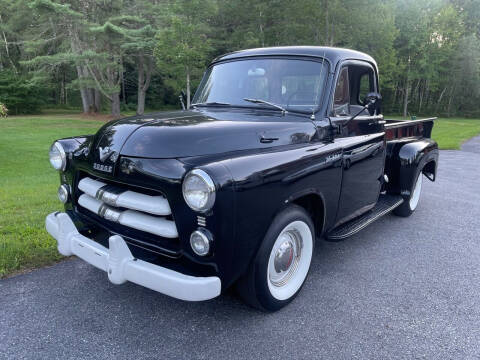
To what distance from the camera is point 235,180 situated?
2260 mm

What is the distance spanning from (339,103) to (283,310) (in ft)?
Result: 6.48

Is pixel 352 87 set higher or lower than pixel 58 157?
higher

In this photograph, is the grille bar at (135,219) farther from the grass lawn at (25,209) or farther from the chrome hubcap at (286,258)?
the grass lawn at (25,209)

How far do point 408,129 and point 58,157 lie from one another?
4498 mm

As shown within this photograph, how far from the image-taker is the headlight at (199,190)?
2.14 meters

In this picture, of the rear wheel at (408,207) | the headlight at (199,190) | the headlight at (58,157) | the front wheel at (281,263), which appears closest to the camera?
the headlight at (199,190)

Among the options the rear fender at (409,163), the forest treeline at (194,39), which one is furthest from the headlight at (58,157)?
the forest treeline at (194,39)

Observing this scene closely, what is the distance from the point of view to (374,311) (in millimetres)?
2900

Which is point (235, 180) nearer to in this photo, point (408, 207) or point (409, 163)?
point (409, 163)

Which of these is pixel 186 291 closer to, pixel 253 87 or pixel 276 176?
pixel 276 176

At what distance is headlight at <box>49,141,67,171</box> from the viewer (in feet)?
10.4

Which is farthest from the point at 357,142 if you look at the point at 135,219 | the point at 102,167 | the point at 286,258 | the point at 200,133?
the point at 102,167

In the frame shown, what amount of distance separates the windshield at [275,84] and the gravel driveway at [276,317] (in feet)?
5.50

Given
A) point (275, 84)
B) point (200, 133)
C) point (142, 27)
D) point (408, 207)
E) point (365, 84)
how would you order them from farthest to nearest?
point (142, 27), point (408, 207), point (365, 84), point (275, 84), point (200, 133)
